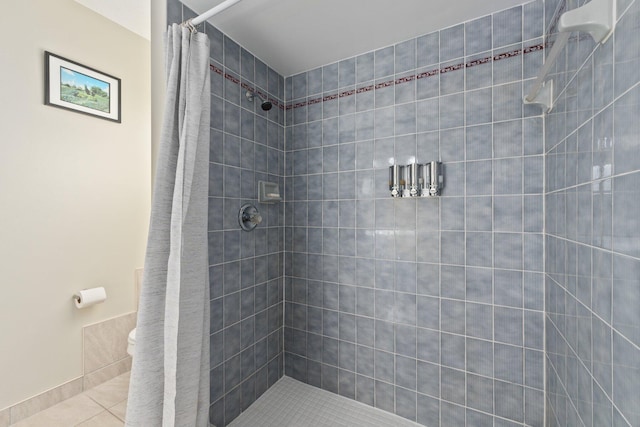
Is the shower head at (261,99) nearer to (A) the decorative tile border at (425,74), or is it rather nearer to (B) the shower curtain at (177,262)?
(A) the decorative tile border at (425,74)

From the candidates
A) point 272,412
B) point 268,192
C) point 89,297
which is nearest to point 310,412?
point 272,412

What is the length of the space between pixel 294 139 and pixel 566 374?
189cm

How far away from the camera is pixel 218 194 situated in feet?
5.01

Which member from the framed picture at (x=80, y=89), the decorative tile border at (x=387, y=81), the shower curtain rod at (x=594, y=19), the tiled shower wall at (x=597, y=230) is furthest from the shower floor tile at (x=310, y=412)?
the framed picture at (x=80, y=89)

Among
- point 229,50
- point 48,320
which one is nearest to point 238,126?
point 229,50

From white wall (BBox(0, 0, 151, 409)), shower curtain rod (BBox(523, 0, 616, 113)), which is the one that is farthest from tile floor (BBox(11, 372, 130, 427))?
shower curtain rod (BBox(523, 0, 616, 113))

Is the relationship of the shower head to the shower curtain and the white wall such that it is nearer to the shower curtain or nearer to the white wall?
the shower curtain

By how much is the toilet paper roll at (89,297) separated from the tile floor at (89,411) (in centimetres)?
59

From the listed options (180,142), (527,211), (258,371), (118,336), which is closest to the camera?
(180,142)

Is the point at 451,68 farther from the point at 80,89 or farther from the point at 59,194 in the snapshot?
the point at 59,194

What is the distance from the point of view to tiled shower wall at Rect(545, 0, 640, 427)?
0.58 meters

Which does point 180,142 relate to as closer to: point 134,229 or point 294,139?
point 294,139

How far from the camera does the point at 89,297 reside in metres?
1.75

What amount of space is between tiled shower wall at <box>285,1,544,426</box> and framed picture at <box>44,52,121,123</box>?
129cm
